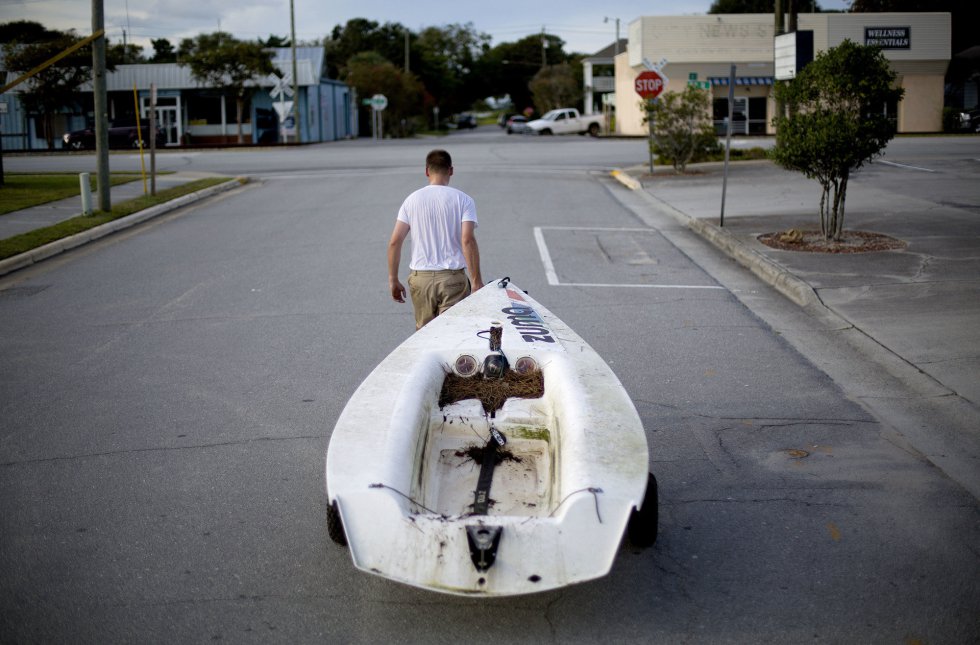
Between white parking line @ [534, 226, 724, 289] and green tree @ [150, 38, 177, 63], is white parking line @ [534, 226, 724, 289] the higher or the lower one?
the lower one

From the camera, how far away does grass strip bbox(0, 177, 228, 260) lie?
46.3ft

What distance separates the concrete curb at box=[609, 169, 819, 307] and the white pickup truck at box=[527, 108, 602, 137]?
37.9m

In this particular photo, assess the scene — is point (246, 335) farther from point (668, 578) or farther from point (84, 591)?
point (668, 578)

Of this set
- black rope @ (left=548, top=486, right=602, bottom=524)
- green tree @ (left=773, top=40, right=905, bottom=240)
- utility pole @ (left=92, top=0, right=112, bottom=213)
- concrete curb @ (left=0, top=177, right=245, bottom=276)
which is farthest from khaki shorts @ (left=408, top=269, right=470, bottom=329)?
utility pole @ (left=92, top=0, right=112, bottom=213)

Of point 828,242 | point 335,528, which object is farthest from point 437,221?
point 828,242

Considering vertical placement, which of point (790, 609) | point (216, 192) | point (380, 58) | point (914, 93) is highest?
point (380, 58)

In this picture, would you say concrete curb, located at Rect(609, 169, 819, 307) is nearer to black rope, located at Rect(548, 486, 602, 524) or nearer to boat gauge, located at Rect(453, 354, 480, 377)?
boat gauge, located at Rect(453, 354, 480, 377)

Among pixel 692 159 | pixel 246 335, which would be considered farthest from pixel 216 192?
pixel 246 335

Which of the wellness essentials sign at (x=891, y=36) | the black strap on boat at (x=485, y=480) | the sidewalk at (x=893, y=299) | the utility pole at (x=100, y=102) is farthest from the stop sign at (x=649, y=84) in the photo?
the wellness essentials sign at (x=891, y=36)

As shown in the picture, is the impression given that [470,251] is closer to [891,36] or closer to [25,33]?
[891,36]

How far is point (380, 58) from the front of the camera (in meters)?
77.3

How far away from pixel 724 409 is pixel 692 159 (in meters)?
20.0

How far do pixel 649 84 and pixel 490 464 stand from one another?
2060cm

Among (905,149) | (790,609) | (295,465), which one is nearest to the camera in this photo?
(790,609)
